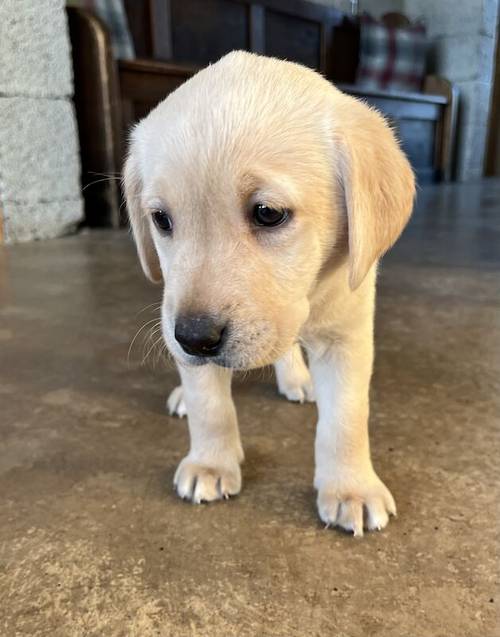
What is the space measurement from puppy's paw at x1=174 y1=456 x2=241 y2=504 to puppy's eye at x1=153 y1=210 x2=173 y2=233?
0.57 m

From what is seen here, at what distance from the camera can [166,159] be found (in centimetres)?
115

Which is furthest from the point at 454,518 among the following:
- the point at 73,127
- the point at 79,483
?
the point at 73,127

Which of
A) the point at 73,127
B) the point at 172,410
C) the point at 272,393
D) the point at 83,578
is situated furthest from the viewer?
the point at 73,127

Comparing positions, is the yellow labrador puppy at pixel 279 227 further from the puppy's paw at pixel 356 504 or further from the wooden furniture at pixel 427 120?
the wooden furniture at pixel 427 120

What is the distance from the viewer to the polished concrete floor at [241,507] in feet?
3.50

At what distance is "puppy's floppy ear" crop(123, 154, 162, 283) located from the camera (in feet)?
4.73

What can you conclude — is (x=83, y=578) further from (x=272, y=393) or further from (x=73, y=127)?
(x=73, y=127)

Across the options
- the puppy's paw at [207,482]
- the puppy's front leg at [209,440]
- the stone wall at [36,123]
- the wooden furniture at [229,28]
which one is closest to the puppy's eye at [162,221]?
the puppy's front leg at [209,440]

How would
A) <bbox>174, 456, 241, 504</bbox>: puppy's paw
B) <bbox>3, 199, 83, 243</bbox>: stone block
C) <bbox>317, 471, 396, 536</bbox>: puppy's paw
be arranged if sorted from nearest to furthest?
<bbox>317, 471, 396, 536</bbox>: puppy's paw → <bbox>174, 456, 241, 504</bbox>: puppy's paw → <bbox>3, 199, 83, 243</bbox>: stone block

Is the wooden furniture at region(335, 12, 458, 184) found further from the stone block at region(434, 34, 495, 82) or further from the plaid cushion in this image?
the stone block at region(434, 34, 495, 82)

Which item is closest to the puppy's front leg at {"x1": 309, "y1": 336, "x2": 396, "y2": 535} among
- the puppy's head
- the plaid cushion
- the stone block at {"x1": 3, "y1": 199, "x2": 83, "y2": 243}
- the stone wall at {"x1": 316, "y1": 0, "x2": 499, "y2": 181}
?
the puppy's head

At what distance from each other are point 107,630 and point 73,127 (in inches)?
182

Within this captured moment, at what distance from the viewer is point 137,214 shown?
148cm

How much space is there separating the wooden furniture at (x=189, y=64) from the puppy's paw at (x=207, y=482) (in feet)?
5.76
